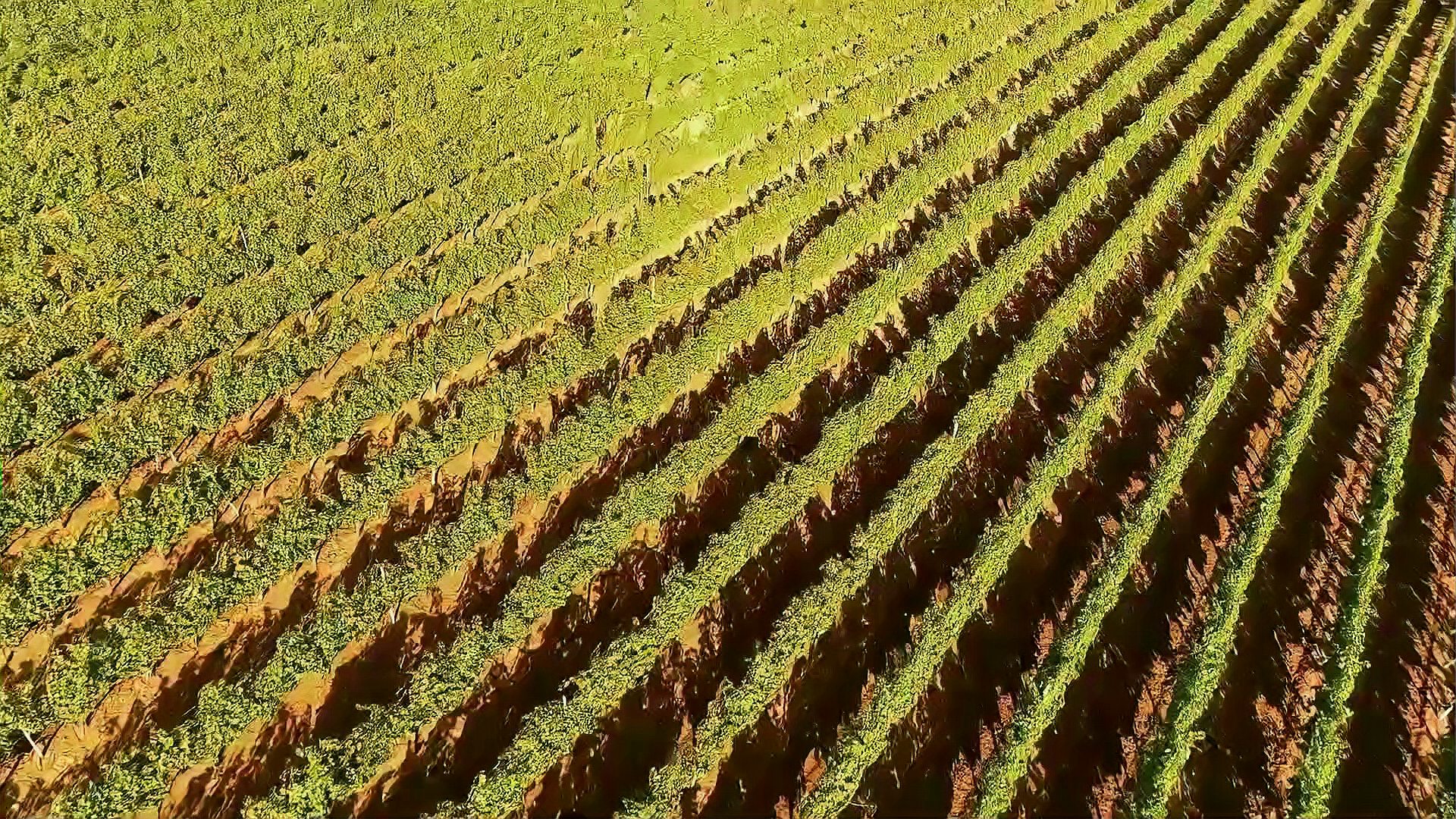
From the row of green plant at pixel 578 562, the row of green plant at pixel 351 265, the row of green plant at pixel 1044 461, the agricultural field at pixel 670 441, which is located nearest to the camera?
the row of green plant at pixel 578 562

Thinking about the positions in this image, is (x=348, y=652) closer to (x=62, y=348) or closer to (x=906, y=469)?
(x=62, y=348)

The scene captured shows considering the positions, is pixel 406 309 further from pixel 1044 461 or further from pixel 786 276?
pixel 1044 461

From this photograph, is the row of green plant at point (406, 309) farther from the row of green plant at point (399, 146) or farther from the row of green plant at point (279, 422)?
the row of green plant at point (399, 146)

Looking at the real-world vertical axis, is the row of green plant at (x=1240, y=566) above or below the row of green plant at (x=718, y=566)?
below

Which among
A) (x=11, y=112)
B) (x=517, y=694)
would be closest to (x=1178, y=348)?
(x=517, y=694)

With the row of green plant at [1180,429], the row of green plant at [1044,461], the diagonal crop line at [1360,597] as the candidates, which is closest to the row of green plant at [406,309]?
the row of green plant at [1044,461]

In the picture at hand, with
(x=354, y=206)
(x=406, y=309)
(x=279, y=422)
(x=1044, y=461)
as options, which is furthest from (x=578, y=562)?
(x=1044, y=461)

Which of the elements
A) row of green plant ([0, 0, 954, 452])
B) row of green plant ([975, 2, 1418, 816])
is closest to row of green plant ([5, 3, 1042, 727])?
row of green plant ([0, 0, 954, 452])
